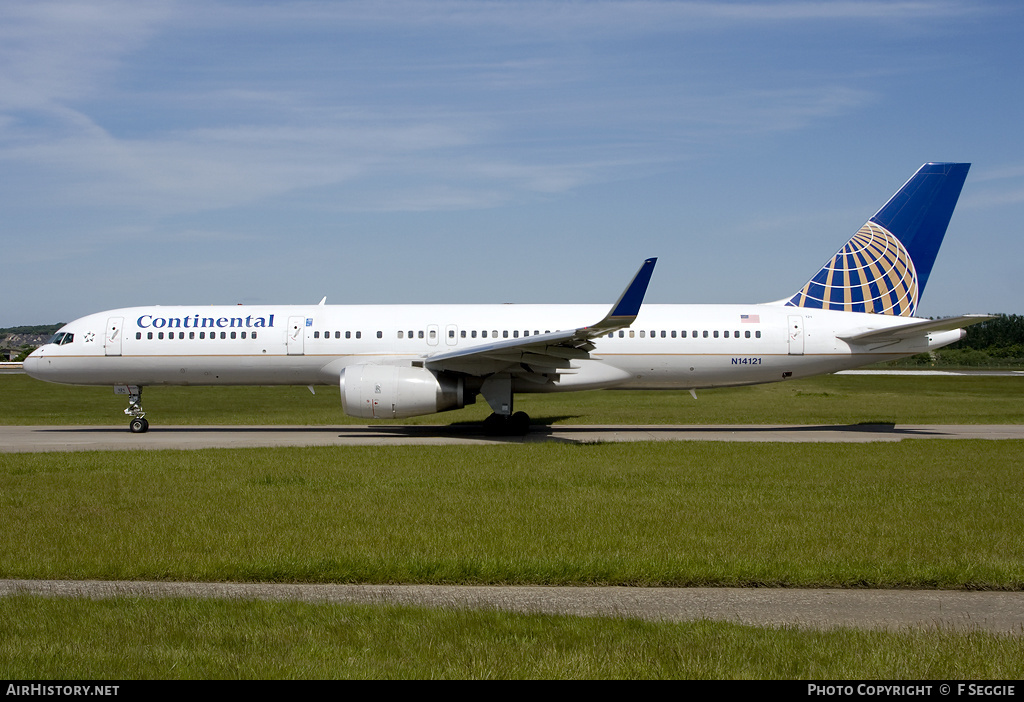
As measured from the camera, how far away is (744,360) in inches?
926

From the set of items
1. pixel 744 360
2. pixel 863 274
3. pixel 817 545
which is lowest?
pixel 817 545

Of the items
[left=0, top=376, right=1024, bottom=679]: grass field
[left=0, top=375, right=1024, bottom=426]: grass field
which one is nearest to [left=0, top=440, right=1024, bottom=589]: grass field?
[left=0, top=376, right=1024, bottom=679]: grass field

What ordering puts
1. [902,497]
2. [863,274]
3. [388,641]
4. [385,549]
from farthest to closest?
[863,274], [902,497], [385,549], [388,641]

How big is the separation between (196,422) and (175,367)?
3.82 meters

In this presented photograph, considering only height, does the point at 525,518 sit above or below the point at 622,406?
below

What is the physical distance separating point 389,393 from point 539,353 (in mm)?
3868

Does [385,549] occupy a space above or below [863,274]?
below

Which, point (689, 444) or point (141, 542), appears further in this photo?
point (689, 444)

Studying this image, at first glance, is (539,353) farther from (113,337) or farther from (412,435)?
(113,337)

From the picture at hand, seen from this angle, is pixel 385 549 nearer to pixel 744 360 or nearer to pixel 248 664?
pixel 248 664

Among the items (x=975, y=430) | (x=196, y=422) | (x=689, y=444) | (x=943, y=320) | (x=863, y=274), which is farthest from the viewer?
(x=196, y=422)

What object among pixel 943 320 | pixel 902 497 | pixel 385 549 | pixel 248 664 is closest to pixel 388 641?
pixel 248 664

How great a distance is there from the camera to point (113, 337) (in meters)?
23.7

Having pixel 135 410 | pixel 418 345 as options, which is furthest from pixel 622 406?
pixel 135 410
